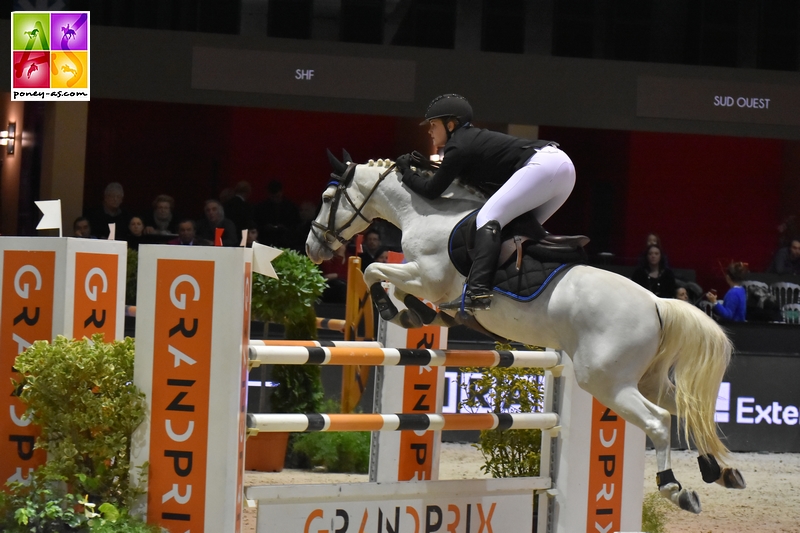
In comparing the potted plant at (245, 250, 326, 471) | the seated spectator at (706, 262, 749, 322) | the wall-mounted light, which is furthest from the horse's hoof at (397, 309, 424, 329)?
the wall-mounted light

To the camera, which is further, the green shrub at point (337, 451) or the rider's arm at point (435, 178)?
the green shrub at point (337, 451)

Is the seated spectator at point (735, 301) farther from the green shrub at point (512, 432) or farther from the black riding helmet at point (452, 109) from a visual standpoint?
the black riding helmet at point (452, 109)

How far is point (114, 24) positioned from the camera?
921 cm

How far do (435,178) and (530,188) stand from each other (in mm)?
351

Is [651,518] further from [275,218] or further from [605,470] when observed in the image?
[275,218]

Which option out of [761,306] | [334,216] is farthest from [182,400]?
[761,306]

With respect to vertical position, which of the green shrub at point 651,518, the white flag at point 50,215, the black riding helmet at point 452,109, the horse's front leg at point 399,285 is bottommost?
the green shrub at point 651,518

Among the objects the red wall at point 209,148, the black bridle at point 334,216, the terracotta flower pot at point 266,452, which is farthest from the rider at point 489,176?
the red wall at point 209,148

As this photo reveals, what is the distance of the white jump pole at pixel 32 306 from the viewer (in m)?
3.01

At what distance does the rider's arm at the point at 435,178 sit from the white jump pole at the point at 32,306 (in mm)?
1142

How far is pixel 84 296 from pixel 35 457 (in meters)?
0.51

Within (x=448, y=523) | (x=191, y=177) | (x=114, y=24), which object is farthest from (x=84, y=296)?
(x=191, y=177)

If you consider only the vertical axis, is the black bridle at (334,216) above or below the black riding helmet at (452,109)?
below

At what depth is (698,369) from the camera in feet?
10.7
